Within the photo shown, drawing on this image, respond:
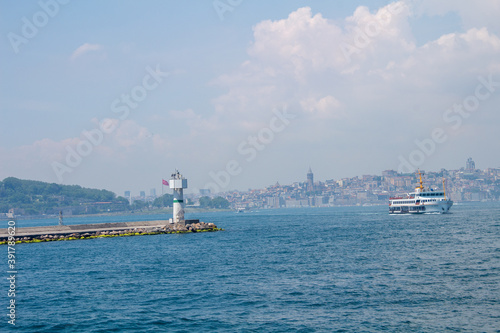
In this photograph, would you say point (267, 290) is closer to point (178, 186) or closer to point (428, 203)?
point (178, 186)

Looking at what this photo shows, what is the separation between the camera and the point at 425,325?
74.4ft

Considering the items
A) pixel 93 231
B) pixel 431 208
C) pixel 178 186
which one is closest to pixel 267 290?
pixel 178 186

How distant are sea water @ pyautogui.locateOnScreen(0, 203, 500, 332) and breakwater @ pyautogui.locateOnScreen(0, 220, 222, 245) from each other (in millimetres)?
20454

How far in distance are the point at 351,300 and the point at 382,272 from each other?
30.6 feet

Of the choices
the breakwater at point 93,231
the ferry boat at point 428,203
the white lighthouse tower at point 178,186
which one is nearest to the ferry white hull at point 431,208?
the ferry boat at point 428,203

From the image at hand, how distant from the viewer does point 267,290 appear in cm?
3109

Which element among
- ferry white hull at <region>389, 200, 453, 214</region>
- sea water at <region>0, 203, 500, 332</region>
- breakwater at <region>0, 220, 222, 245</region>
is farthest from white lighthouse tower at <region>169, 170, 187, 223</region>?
ferry white hull at <region>389, 200, 453, 214</region>

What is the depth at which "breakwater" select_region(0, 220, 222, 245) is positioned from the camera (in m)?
72.3

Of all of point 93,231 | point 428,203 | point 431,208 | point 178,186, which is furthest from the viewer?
point 431,208

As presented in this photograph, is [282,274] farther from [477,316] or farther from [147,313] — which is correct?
[477,316]

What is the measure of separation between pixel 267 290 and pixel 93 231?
54.6m

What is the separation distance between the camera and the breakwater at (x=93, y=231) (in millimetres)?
72312

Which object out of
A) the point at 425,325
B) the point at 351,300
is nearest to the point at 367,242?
the point at 351,300

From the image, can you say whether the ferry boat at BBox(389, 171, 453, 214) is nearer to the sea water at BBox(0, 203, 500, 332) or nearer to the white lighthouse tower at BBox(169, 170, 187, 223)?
the white lighthouse tower at BBox(169, 170, 187, 223)
